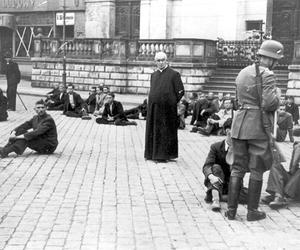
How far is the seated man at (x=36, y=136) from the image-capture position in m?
10.9

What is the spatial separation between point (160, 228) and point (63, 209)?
1372mm

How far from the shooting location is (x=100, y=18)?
115 ft

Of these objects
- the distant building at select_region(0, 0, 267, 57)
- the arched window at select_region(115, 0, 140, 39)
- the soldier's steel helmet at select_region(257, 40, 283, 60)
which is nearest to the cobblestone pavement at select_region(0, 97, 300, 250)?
the soldier's steel helmet at select_region(257, 40, 283, 60)

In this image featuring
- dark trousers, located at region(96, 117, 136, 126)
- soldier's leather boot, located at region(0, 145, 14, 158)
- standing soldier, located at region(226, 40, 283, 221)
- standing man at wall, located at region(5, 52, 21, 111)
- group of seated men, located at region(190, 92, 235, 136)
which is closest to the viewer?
standing soldier, located at region(226, 40, 283, 221)

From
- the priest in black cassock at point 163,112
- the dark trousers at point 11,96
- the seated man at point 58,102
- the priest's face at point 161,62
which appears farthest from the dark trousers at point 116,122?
the priest's face at point 161,62

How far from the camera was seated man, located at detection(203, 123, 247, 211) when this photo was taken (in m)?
7.46

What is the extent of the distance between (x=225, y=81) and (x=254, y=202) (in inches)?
802

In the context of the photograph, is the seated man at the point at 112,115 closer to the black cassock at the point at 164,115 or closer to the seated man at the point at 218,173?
the black cassock at the point at 164,115

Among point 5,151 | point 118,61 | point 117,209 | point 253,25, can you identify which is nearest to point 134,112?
point 5,151

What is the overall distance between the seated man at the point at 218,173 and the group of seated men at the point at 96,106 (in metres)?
9.75

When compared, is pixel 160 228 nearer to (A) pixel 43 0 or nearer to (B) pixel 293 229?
(B) pixel 293 229

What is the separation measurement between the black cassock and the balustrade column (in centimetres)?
2449

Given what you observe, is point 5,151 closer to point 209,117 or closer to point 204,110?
point 209,117

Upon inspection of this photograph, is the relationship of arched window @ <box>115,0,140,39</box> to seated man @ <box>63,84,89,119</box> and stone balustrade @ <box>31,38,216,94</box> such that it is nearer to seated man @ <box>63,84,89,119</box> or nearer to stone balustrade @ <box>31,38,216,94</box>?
stone balustrade @ <box>31,38,216,94</box>
